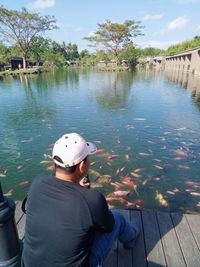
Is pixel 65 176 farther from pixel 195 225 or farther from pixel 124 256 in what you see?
pixel 195 225

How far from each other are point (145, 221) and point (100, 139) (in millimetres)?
5868

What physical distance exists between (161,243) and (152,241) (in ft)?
0.39

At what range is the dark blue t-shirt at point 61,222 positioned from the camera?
1.73m

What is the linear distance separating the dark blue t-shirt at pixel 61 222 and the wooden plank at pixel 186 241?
166 cm

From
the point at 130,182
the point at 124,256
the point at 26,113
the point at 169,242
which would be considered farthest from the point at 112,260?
the point at 26,113

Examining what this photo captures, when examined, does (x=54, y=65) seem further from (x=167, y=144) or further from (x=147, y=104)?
(x=167, y=144)

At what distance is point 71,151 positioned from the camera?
73.8 inches

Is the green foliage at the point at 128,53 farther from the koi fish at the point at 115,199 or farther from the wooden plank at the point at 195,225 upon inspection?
the wooden plank at the point at 195,225

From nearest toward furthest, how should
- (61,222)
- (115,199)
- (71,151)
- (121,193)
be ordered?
(61,222) < (71,151) < (115,199) < (121,193)

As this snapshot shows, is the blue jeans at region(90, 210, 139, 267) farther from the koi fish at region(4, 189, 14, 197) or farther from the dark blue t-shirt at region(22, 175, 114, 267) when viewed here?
the koi fish at region(4, 189, 14, 197)

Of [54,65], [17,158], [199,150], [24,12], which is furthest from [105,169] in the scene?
[54,65]

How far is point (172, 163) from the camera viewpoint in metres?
7.16

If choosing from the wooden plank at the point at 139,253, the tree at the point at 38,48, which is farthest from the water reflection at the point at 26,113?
the tree at the point at 38,48

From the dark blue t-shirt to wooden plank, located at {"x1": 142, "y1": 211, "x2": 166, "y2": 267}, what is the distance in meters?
1.36
